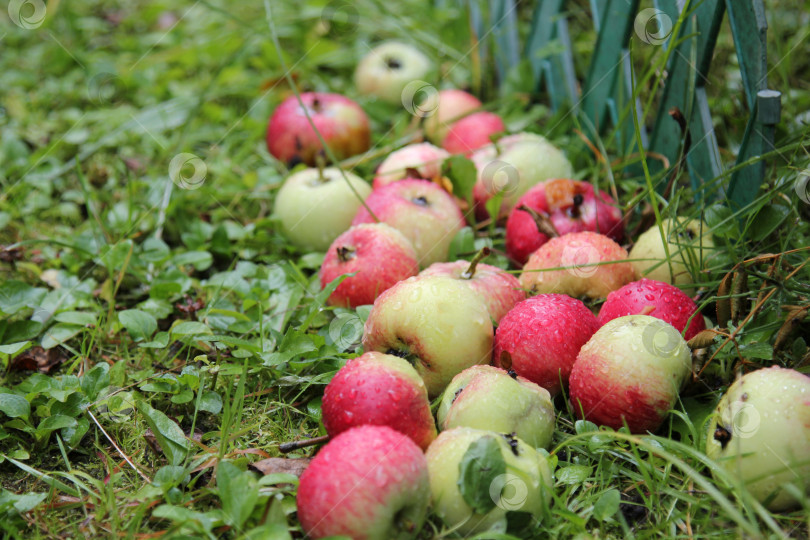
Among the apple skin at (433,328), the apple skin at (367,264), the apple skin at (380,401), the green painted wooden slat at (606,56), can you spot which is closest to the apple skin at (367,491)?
the apple skin at (380,401)

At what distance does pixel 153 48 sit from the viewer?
428cm

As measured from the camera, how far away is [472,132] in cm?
304

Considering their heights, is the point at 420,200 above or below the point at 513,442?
above

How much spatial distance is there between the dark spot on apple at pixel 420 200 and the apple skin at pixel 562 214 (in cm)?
31

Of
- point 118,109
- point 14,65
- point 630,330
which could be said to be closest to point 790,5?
point 630,330

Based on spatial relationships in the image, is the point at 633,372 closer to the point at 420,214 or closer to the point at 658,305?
the point at 658,305

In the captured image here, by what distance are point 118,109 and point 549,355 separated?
2885 millimetres

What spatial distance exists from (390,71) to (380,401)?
2471 millimetres

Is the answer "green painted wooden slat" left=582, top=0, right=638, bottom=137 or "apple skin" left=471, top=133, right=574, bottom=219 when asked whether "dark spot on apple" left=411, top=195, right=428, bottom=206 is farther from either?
"green painted wooden slat" left=582, top=0, right=638, bottom=137

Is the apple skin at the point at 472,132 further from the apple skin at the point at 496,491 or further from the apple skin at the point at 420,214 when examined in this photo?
the apple skin at the point at 496,491

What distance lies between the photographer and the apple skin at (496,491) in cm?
146

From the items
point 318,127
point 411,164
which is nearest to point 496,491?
point 411,164

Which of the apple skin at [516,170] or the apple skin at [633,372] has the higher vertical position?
the apple skin at [516,170]

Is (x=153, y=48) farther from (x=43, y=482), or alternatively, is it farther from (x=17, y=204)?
(x=43, y=482)
